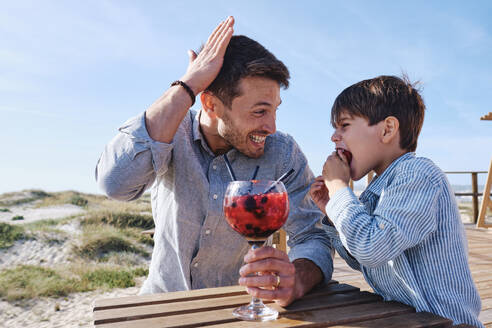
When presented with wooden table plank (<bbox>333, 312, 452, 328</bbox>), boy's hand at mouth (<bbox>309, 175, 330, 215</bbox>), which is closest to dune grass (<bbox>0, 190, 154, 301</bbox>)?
boy's hand at mouth (<bbox>309, 175, 330, 215</bbox>)

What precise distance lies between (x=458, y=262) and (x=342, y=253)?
0.44m

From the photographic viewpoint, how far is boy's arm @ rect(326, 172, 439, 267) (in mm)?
1230

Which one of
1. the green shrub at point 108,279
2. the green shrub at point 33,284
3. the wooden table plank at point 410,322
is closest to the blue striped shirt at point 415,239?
the wooden table plank at point 410,322

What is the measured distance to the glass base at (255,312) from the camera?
115 cm

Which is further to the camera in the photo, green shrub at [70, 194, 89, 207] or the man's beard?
green shrub at [70, 194, 89, 207]

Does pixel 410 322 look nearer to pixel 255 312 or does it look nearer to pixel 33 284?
pixel 255 312

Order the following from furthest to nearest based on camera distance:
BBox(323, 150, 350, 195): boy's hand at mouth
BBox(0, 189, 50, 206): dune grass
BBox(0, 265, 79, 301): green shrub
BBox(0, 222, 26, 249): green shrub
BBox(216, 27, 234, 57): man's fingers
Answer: BBox(0, 189, 50, 206): dune grass, BBox(0, 222, 26, 249): green shrub, BBox(0, 265, 79, 301): green shrub, BBox(216, 27, 234, 57): man's fingers, BBox(323, 150, 350, 195): boy's hand at mouth

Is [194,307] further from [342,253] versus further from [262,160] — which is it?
[262,160]

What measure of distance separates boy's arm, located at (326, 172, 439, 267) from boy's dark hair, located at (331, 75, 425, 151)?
391 millimetres

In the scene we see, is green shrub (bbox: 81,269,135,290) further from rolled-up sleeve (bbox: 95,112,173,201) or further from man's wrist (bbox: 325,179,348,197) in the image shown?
man's wrist (bbox: 325,179,348,197)

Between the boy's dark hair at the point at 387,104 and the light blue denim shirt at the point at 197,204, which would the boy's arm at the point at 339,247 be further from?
the boy's dark hair at the point at 387,104

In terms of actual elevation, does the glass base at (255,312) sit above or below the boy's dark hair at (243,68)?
below

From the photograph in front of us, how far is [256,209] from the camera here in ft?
4.03

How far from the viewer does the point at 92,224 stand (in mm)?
14336
